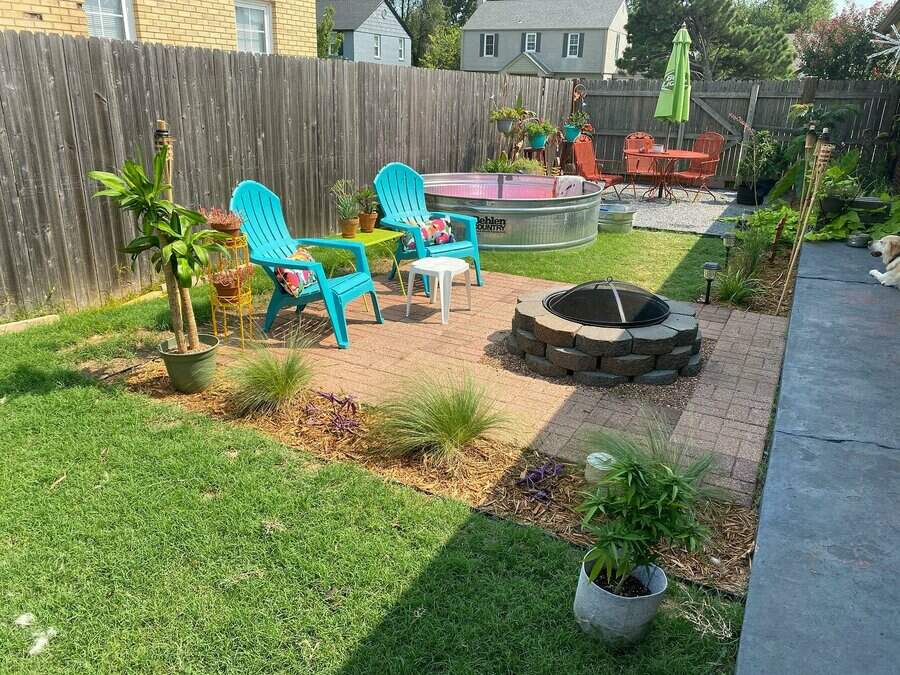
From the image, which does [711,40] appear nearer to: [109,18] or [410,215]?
[410,215]

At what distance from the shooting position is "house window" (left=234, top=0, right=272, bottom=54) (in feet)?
28.0

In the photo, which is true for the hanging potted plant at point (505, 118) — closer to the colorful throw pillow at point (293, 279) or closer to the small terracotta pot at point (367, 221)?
the small terracotta pot at point (367, 221)

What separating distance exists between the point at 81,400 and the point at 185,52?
3.43m

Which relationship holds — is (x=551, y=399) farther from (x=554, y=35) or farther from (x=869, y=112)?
(x=554, y=35)

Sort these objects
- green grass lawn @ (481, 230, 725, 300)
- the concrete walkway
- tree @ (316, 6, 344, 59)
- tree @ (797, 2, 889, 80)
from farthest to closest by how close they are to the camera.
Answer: tree @ (316, 6, 344, 59), tree @ (797, 2, 889, 80), green grass lawn @ (481, 230, 725, 300), the concrete walkway

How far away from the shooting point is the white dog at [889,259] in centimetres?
456

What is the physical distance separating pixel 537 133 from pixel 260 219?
6.78 meters

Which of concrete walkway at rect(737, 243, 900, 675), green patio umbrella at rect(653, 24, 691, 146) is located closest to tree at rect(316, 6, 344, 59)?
green patio umbrella at rect(653, 24, 691, 146)

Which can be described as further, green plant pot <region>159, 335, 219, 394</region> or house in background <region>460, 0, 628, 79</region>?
house in background <region>460, 0, 628, 79</region>

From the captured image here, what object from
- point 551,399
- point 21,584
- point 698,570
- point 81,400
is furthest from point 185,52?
point 698,570

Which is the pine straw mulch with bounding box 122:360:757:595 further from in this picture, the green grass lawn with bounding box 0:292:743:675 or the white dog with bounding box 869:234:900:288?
the white dog with bounding box 869:234:900:288

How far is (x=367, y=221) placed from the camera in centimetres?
632

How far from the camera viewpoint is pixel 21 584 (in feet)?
7.69

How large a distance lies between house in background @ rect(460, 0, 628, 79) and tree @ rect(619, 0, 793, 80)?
1445 millimetres
